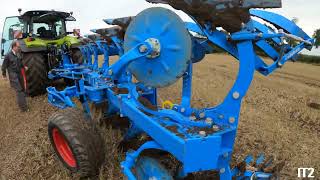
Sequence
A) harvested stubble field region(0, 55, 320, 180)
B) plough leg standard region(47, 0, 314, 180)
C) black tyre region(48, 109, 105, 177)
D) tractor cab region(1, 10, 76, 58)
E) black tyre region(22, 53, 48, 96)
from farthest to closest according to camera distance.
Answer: tractor cab region(1, 10, 76, 58), black tyre region(22, 53, 48, 96), harvested stubble field region(0, 55, 320, 180), black tyre region(48, 109, 105, 177), plough leg standard region(47, 0, 314, 180)

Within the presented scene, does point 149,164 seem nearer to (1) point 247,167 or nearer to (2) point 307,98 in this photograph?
(1) point 247,167

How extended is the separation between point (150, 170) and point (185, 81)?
0.87 metres

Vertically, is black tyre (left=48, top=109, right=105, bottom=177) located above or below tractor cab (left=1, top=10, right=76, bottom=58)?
below

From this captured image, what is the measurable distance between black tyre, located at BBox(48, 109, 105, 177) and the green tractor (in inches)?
158

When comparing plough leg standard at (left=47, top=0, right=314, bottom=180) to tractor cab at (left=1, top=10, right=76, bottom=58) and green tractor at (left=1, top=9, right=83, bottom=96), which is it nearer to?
green tractor at (left=1, top=9, right=83, bottom=96)

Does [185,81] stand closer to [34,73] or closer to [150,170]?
[150,170]

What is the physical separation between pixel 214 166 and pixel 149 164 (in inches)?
26.1

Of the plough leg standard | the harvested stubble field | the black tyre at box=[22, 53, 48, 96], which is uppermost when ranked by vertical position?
the plough leg standard

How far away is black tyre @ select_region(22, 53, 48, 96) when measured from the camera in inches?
301

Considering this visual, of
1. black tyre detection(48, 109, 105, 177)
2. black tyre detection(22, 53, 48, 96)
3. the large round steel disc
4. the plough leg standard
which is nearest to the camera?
the plough leg standard

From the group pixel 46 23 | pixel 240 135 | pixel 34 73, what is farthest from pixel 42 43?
pixel 240 135

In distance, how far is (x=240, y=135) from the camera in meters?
5.16

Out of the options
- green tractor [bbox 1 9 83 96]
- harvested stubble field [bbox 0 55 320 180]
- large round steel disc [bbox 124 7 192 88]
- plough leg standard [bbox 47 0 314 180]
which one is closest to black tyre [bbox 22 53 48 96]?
green tractor [bbox 1 9 83 96]

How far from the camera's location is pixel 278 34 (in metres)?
2.75
